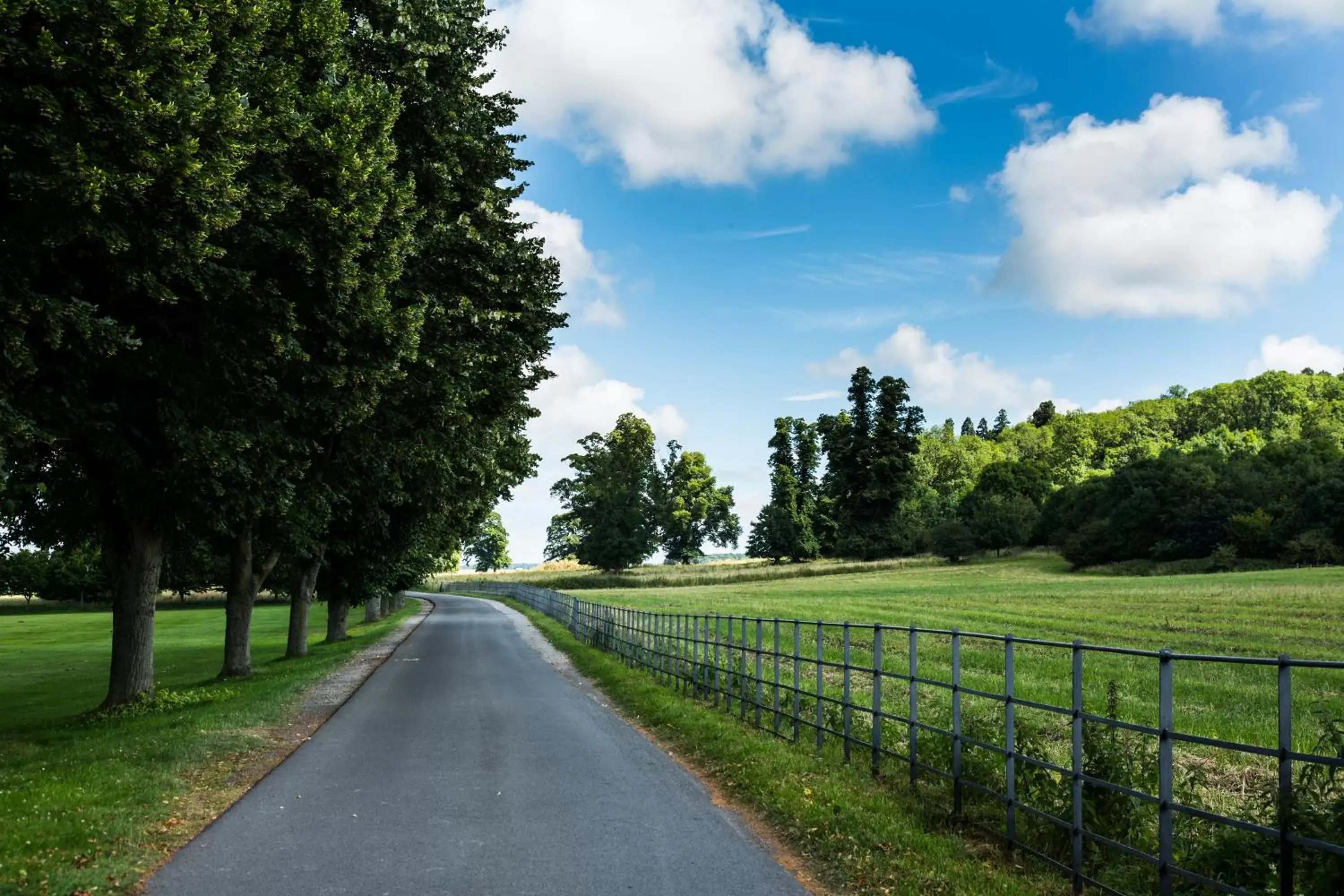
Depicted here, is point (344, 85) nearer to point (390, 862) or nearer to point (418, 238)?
point (418, 238)

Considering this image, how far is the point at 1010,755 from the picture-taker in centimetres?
783

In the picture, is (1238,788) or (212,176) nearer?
(1238,788)

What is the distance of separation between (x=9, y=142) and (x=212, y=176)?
76.2 inches

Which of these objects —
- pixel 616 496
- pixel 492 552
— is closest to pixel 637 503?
pixel 616 496

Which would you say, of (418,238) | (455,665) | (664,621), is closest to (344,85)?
(418,238)

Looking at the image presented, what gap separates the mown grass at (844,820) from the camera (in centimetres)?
701

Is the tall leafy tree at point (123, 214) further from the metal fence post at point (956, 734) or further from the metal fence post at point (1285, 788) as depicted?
the metal fence post at point (1285, 788)

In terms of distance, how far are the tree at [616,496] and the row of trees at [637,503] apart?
0.08m

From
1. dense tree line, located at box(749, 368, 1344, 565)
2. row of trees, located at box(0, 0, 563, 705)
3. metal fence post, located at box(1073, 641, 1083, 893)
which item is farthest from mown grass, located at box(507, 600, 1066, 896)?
dense tree line, located at box(749, 368, 1344, 565)

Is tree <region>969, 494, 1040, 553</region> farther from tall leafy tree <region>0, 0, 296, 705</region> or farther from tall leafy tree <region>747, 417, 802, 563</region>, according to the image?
tall leafy tree <region>0, 0, 296, 705</region>

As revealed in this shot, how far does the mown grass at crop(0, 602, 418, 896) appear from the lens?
757 cm

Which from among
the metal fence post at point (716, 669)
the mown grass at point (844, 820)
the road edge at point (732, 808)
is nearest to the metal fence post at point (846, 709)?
the mown grass at point (844, 820)

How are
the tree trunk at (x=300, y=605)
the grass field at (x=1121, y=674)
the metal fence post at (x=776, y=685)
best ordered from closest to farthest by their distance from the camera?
the grass field at (x=1121, y=674) < the metal fence post at (x=776, y=685) < the tree trunk at (x=300, y=605)

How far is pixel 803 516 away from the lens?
112 meters
